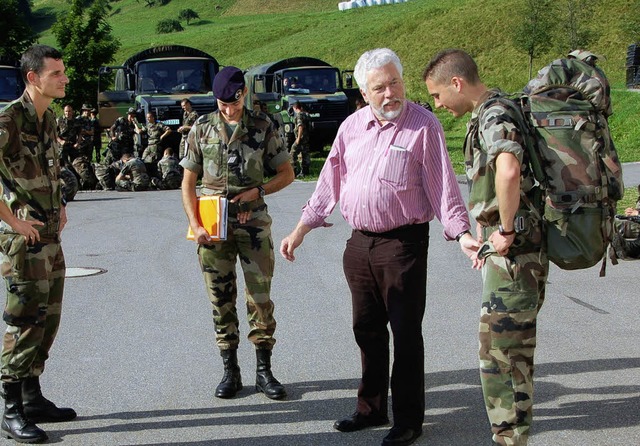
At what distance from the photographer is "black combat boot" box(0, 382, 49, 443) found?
206 inches

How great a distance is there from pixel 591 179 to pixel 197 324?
14.8 feet

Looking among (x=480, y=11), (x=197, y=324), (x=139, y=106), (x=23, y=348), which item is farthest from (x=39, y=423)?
(x=480, y=11)

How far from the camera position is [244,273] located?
6074mm

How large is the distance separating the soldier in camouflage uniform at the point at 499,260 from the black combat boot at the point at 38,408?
2582 mm

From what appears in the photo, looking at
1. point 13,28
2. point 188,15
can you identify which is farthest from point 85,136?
point 188,15

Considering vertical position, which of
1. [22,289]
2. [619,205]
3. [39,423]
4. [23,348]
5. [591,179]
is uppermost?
[591,179]

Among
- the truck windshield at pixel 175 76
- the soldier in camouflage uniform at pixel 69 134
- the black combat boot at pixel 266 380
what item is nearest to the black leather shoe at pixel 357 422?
the black combat boot at pixel 266 380

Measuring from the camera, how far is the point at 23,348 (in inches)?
212

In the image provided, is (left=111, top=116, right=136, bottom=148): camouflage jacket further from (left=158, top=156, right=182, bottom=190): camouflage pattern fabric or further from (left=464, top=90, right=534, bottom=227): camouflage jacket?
(left=464, top=90, right=534, bottom=227): camouflage jacket

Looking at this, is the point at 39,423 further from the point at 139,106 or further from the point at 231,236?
the point at 139,106

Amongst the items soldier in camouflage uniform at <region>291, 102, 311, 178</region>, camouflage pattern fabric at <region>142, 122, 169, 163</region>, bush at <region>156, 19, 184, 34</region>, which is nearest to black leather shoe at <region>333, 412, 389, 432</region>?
camouflage pattern fabric at <region>142, 122, 169, 163</region>

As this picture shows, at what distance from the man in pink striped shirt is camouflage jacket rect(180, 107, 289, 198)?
0.89 m

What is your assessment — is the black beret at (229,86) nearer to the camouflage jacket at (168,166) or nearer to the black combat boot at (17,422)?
the black combat boot at (17,422)

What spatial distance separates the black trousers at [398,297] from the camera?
5.11 metres
